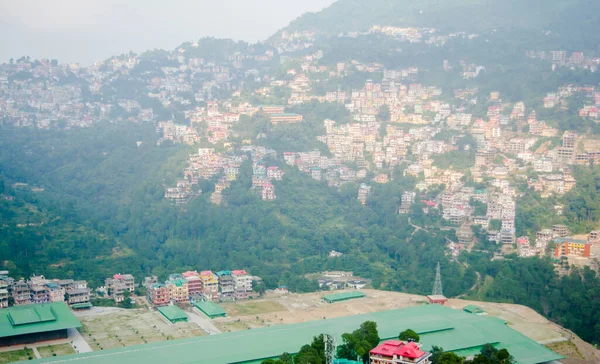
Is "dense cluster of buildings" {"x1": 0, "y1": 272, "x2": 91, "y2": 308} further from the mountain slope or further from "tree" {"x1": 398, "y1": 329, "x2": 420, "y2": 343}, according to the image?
the mountain slope

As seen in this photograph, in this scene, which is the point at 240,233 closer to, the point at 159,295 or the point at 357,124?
the point at 159,295

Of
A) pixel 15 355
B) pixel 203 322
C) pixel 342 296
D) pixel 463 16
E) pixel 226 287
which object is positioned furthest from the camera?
pixel 463 16

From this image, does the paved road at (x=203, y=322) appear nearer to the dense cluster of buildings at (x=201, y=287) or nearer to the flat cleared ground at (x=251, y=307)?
the flat cleared ground at (x=251, y=307)

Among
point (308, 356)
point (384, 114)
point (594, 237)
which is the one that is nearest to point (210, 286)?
point (308, 356)

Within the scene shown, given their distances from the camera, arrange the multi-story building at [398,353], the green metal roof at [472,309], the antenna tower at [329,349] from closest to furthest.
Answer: the multi-story building at [398,353], the antenna tower at [329,349], the green metal roof at [472,309]

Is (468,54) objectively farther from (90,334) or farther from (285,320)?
(90,334)

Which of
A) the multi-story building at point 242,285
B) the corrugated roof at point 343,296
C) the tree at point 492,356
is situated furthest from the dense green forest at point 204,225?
the tree at point 492,356
